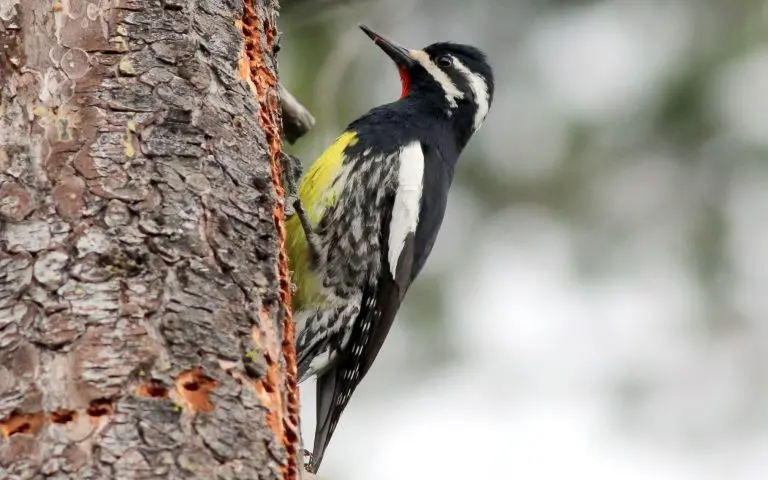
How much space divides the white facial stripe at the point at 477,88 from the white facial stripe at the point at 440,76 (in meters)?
0.06

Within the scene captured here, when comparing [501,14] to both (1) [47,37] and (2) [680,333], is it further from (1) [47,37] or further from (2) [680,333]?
(1) [47,37]

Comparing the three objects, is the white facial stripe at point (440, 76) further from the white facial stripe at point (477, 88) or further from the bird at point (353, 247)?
the bird at point (353, 247)

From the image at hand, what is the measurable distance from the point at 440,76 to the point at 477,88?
0.14 m

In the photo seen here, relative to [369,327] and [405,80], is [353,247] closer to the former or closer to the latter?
[369,327]

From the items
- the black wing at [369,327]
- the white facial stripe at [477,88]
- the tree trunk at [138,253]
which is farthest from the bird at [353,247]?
the tree trunk at [138,253]

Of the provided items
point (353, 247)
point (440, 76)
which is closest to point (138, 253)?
point (353, 247)

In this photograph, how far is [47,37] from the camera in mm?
2057

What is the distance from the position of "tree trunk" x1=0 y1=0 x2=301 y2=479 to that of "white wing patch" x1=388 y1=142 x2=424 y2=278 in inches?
51.3

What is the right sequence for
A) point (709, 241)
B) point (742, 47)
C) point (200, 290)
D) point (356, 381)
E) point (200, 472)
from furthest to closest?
point (709, 241) < point (742, 47) < point (356, 381) < point (200, 290) < point (200, 472)

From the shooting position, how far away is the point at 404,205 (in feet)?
11.7

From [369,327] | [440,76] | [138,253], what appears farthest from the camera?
[440,76]

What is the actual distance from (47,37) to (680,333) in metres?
3.68

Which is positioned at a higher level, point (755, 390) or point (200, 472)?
point (755, 390)

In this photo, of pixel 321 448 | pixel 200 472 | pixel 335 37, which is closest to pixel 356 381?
pixel 321 448
